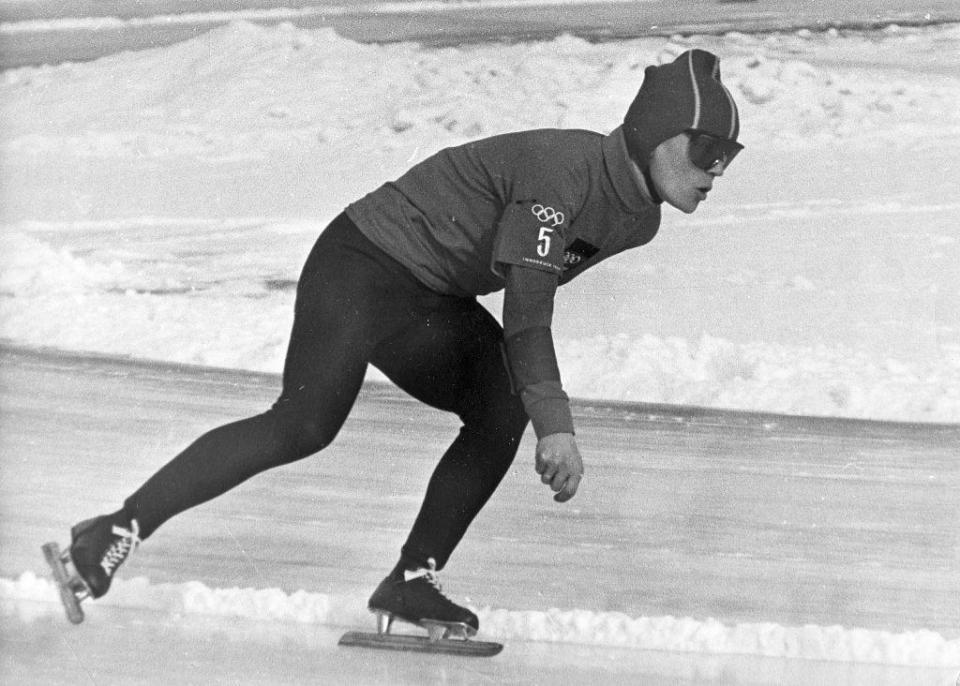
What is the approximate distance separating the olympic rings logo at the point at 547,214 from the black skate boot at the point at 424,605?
667 mm

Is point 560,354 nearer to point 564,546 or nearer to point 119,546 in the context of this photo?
point 564,546

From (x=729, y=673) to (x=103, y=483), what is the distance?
129 centimetres

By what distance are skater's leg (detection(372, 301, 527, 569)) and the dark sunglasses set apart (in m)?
0.46

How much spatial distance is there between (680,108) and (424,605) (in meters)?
0.98

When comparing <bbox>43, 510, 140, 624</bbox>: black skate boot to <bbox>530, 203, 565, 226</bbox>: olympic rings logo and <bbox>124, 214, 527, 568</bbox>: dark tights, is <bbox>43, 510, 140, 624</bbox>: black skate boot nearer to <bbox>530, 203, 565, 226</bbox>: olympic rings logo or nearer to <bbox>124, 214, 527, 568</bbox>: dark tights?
<bbox>124, 214, 527, 568</bbox>: dark tights

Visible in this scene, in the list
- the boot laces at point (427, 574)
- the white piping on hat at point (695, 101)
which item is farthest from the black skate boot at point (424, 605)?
the white piping on hat at point (695, 101)

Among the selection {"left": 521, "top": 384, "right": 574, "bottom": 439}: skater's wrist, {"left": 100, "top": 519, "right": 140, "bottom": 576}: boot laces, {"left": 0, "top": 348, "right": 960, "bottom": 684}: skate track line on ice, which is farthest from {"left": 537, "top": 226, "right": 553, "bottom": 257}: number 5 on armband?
{"left": 100, "top": 519, "right": 140, "bottom": 576}: boot laces

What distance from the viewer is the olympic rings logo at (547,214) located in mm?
2250

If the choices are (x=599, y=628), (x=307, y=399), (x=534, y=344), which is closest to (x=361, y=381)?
(x=307, y=399)

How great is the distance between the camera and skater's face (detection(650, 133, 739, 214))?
2.32m

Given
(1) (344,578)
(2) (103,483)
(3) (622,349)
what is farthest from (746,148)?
(2) (103,483)

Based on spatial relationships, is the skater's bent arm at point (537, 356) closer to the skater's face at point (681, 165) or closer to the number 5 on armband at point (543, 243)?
the number 5 on armband at point (543, 243)

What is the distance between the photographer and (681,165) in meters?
2.33

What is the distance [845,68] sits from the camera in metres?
2.84
